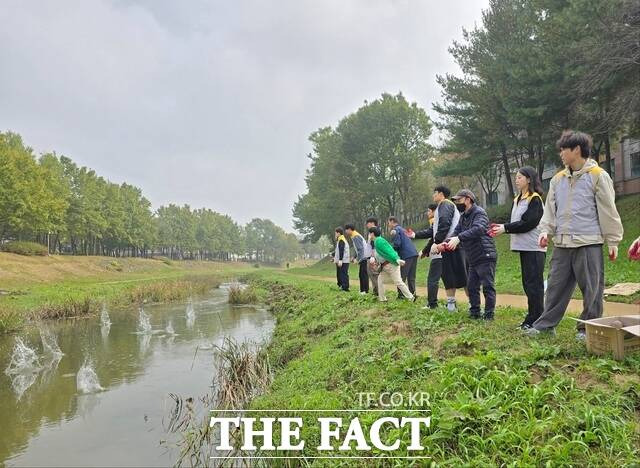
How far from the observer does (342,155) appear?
4297cm

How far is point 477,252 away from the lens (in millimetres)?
5844

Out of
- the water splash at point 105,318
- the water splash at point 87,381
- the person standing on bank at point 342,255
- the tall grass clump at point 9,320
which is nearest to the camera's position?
the water splash at point 87,381

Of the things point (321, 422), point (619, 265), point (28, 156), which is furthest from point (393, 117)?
point (321, 422)

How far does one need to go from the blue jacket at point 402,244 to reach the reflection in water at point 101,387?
4325mm

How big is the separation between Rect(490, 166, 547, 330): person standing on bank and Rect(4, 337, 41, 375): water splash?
8.88m

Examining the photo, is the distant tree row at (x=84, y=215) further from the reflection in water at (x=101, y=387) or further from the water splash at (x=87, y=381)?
the water splash at (x=87, y=381)

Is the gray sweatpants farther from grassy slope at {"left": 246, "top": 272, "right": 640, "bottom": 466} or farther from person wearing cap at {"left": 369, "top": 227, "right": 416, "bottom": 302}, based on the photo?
person wearing cap at {"left": 369, "top": 227, "right": 416, "bottom": 302}

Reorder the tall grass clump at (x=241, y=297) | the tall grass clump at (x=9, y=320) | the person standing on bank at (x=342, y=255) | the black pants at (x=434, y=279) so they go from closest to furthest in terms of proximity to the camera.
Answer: the black pants at (x=434, y=279)
the person standing on bank at (x=342, y=255)
the tall grass clump at (x=9, y=320)
the tall grass clump at (x=241, y=297)

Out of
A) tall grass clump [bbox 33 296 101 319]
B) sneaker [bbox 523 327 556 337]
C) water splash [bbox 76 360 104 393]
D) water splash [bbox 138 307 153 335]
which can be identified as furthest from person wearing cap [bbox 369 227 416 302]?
tall grass clump [bbox 33 296 101 319]

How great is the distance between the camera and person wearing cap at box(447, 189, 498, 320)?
18.9 ft

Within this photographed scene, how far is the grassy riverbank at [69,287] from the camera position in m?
15.0

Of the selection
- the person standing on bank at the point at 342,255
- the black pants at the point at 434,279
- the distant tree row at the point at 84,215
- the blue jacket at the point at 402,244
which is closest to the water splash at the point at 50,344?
the person standing on bank at the point at 342,255

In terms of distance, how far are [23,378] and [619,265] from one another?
15316 millimetres

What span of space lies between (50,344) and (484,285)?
33.7 ft
